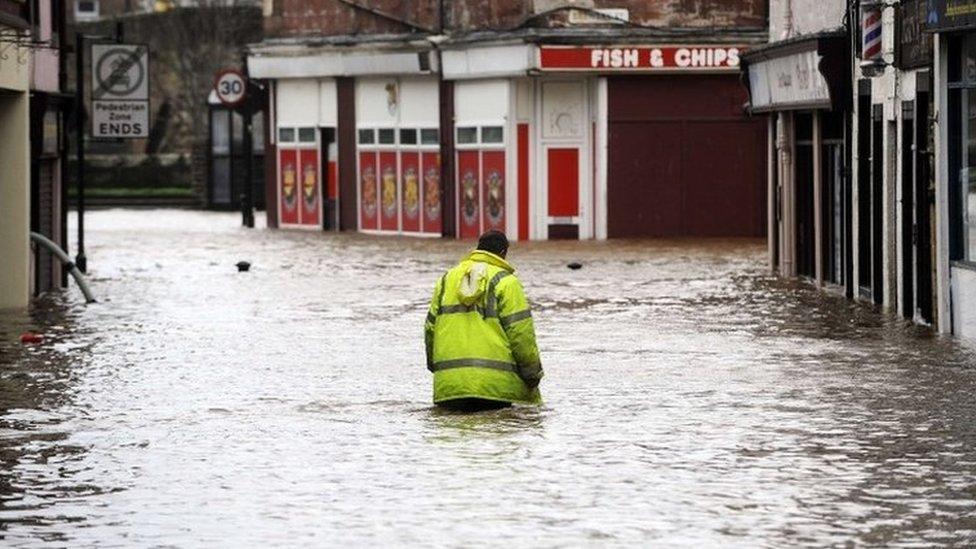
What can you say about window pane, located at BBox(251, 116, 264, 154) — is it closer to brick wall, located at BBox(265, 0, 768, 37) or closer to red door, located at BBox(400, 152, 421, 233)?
brick wall, located at BBox(265, 0, 768, 37)

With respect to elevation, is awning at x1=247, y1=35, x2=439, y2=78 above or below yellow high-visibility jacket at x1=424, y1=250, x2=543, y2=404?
above

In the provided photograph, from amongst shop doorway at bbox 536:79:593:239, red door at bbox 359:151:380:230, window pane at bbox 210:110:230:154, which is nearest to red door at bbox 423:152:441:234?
red door at bbox 359:151:380:230

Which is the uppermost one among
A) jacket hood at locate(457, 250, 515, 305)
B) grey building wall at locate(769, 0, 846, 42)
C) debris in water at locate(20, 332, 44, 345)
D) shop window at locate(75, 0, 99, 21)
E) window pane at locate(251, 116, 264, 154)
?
shop window at locate(75, 0, 99, 21)

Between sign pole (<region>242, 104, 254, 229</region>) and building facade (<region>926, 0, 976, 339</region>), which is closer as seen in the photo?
building facade (<region>926, 0, 976, 339</region>)

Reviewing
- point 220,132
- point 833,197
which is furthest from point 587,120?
point 220,132

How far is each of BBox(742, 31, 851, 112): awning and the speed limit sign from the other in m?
22.6

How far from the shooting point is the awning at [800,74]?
29.9m

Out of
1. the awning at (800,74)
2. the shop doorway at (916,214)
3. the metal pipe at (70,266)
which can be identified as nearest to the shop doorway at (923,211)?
the shop doorway at (916,214)

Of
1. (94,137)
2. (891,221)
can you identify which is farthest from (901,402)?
(94,137)

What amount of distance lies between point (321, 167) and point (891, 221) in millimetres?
28400

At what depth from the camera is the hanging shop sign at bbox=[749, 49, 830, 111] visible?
1223 inches

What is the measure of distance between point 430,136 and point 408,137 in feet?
2.79

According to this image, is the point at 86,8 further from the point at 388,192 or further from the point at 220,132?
the point at 388,192

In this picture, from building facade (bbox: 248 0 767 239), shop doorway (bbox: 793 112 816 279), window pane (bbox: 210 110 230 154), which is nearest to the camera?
shop doorway (bbox: 793 112 816 279)
